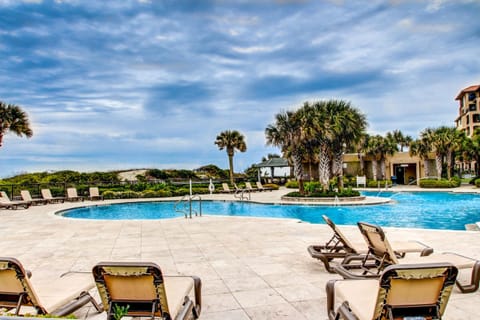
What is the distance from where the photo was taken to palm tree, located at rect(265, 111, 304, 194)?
19312mm

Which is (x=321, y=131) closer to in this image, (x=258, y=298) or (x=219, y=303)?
(x=258, y=298)

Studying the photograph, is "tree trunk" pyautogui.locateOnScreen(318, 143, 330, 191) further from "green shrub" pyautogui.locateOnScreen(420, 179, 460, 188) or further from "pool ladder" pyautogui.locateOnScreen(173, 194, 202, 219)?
"green shrub" pyautogui.locateOnScreen(420, 179, 460, 188)

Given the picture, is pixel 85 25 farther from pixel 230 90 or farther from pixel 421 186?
pixel 421 186

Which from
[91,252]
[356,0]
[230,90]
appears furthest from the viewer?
[230,90]

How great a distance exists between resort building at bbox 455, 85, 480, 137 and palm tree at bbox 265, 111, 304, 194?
44870 mm

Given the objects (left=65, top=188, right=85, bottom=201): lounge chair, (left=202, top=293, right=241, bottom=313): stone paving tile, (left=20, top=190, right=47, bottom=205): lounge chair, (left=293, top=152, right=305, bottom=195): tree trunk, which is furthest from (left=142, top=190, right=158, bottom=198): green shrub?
(left=202, top=293, right=241, bottom=313): stone paving tile

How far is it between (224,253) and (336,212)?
10485mm

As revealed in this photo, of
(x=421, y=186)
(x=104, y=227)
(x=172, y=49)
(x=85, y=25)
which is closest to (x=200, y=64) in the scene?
(x=172, y=49)

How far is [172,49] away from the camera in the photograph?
16.3 m

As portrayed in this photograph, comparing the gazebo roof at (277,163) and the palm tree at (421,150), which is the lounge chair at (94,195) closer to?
the gazebo roof at (277,163)

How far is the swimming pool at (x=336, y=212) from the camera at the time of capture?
13.5m

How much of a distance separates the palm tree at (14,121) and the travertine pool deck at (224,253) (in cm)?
1090

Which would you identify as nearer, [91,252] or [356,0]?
[91,252]

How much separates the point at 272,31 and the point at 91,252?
11504 mm
